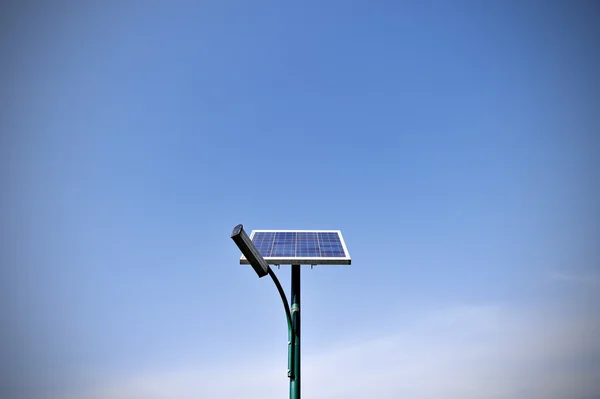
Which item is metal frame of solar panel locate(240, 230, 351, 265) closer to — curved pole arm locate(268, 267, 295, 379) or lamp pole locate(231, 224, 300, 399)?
lamp pole locate(231, 224, 300, 399)

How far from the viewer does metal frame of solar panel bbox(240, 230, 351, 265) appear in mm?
10141

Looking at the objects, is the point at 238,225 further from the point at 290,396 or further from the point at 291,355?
the point at 290,396

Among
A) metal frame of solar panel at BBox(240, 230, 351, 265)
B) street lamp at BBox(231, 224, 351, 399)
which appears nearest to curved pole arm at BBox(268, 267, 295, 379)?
street lamp at BBox(231, 224, 351, 399)

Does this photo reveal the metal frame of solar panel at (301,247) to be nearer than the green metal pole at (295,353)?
No

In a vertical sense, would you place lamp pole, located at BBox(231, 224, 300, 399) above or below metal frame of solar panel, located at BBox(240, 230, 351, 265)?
below

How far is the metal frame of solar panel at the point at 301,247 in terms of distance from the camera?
33.3 feet

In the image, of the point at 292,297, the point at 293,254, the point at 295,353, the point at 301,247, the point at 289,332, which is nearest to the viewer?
the point at 289,332

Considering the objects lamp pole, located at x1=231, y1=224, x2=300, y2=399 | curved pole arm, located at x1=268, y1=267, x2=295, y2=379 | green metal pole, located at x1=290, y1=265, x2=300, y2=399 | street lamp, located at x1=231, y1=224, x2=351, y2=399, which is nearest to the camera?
lamp pole, located at x1=231, y1=224, x2=300, y2=399

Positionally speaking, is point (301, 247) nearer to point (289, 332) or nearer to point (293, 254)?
point (293, 254)

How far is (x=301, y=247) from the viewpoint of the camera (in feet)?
37.2

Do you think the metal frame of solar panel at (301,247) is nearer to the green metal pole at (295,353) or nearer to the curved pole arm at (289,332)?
the green metal pole at (295,353)

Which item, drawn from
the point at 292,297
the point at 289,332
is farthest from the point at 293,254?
the point at 289,332

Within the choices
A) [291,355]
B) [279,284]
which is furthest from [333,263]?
[279,284]

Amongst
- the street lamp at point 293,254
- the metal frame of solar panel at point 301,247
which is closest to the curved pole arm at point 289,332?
the street lamp at point 293,254
